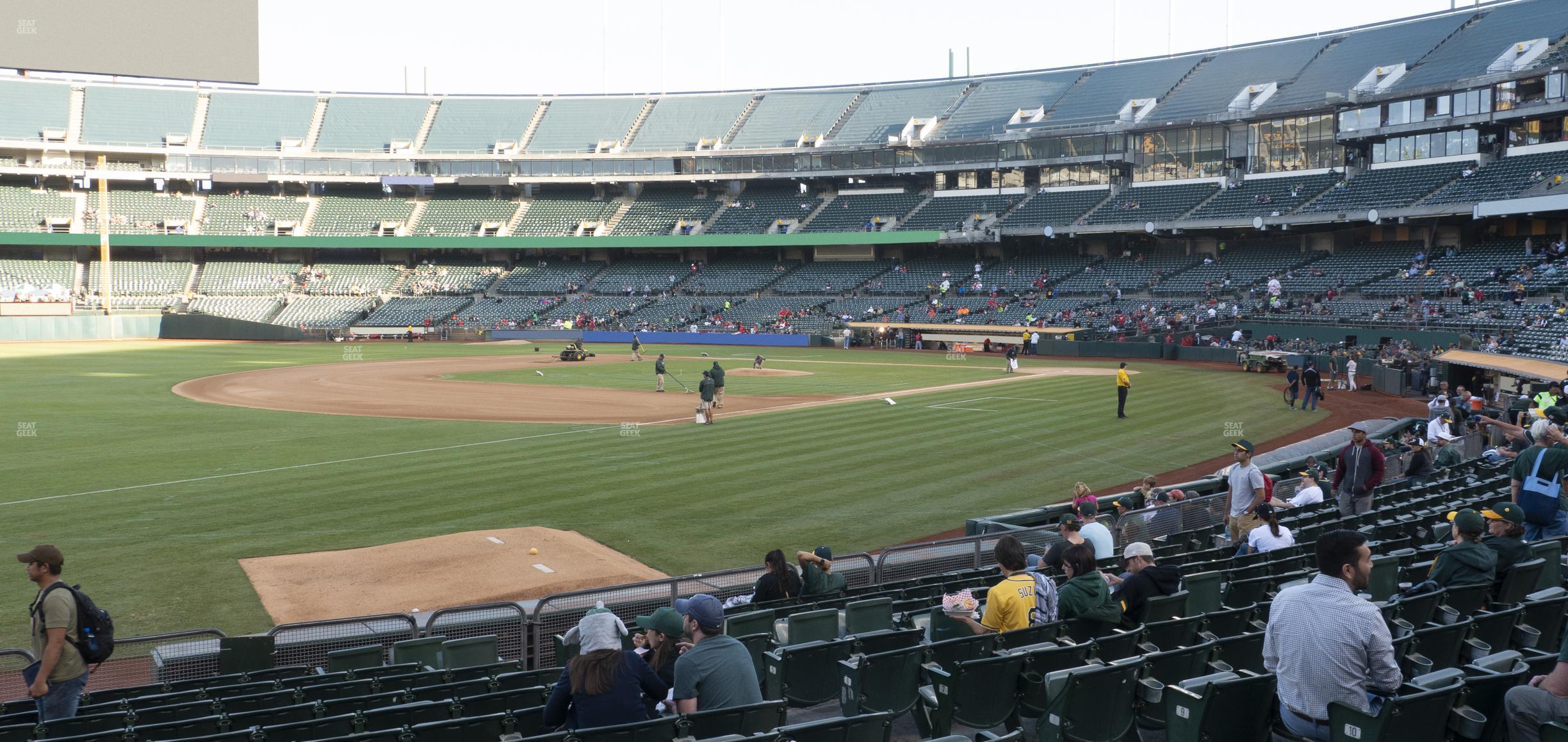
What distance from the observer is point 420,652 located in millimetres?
9680

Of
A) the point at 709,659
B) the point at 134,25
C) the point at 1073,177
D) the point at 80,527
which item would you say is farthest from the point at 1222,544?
the point at 1073,177

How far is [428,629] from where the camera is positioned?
10523 millimetres

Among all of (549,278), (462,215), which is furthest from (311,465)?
(462,215)

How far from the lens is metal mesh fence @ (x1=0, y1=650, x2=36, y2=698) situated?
10672mm

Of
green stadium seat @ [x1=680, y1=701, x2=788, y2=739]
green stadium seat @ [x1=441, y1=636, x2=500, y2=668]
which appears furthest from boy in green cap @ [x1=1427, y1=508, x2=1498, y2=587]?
green stadium seat @ [x1=441, y1=636, x2=500, y2=668]

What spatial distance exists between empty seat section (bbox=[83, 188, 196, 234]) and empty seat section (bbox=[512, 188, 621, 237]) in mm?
27121

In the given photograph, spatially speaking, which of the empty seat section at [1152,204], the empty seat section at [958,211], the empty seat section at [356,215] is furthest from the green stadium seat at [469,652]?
the empty seat section at [356,215]

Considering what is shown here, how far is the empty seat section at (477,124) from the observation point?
95.3 metres

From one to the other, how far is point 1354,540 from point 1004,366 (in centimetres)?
4788

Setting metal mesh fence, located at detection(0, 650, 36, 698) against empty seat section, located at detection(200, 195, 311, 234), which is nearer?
metal mesh fence, located at detection(0, 650, 36, 698)

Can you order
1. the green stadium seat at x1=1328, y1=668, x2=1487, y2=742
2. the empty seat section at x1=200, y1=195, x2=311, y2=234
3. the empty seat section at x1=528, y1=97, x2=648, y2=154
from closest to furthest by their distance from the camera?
the green stadium seat at x1=1328, y1=668, x2=1487, y2=742
the empty seat section at x1=200, y1=195, x2=311, y2=234
the empty seat section at x1=528, y1=97, x2=648, y2=154

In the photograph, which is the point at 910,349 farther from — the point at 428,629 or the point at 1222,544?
the point at 428,629

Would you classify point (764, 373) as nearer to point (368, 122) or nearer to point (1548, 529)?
point (1548, 529)

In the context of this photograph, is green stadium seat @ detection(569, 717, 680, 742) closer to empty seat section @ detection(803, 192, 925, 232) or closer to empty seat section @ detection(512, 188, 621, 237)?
empty seat section @ detection(803, 192, 925, 232)
